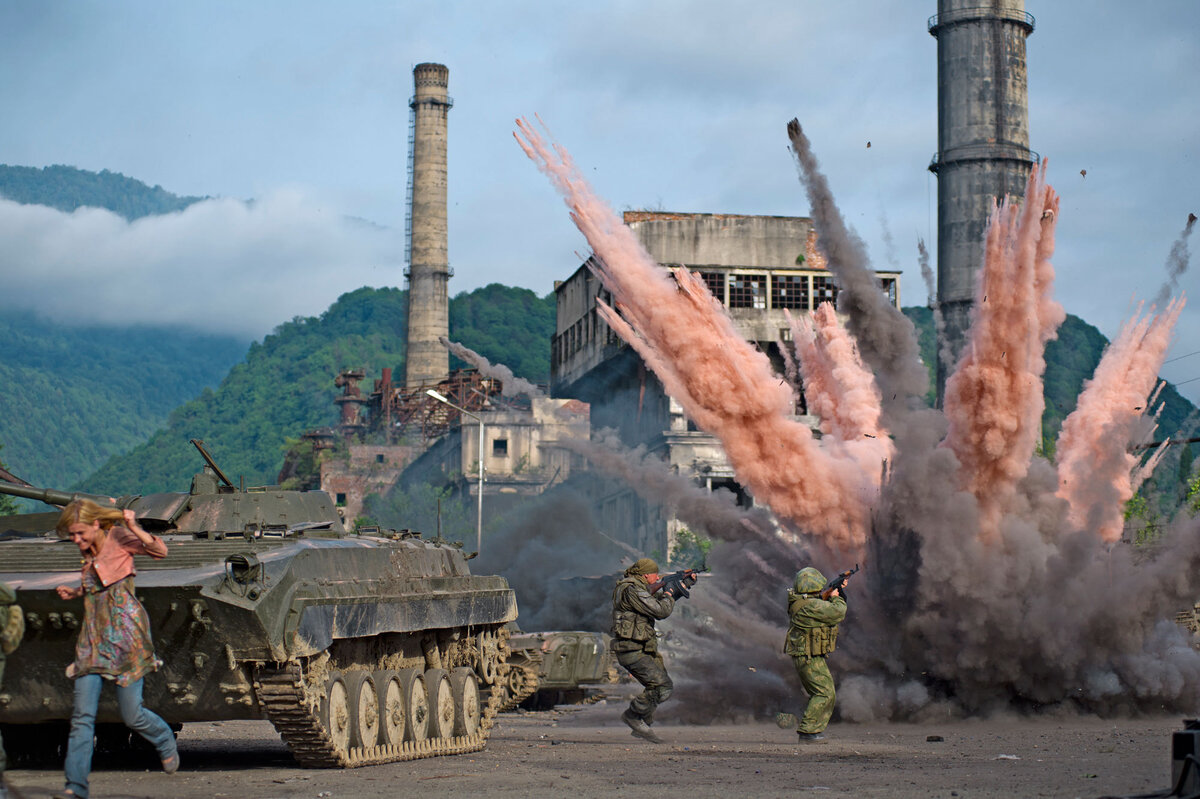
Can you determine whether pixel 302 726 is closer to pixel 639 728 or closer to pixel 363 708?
pixel 363 708

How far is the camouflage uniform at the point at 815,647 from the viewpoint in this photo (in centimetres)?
1762

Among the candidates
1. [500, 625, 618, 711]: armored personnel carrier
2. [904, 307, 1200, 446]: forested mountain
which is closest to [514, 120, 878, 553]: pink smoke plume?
[500, 625, 618, 711]: armored personnel carrier

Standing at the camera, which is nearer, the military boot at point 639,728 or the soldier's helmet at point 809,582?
the soldier's helmet at point 809,582

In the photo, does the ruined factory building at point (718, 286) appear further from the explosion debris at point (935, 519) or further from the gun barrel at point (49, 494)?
the gun barrel at point (49, 494)

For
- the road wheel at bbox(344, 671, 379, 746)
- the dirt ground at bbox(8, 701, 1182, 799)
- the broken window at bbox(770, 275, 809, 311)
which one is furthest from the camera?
the broken window at bbox(770, 275, 809, 311)

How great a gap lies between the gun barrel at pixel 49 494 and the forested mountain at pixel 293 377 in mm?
107861

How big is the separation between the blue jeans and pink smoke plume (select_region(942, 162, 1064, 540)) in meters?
14.0

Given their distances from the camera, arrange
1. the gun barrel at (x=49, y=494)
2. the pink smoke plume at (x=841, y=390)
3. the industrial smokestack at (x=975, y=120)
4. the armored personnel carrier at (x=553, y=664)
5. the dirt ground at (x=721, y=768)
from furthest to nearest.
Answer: the industrial smokestack at (x=975, y=120)
the pink smoke plume at (x=841, y=390)
the armored personnel carrier at (x=553, y=664)
the gun barrel at (x=49, y=494)
the dirt ground at (x=721, y=768)

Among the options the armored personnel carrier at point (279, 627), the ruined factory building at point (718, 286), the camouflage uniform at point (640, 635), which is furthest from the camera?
the ruined factory building at point (718, 286)

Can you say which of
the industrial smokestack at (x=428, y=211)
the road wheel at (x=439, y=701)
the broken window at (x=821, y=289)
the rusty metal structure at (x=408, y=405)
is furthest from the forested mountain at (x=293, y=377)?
the road wheel at (x=439, y=701)

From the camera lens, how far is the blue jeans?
10.8 m

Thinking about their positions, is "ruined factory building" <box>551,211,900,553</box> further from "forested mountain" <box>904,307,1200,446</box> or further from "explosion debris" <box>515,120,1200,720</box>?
"explosion debris" <box>515,120,1200,720</box>

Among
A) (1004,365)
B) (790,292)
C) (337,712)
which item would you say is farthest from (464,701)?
(790,292)

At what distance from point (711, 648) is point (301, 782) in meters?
11.0
